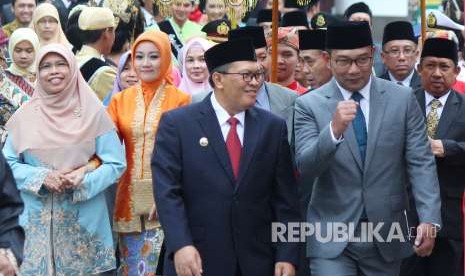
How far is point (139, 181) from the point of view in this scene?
10.1 m

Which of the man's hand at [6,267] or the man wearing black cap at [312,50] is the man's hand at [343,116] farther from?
the man wearing black cap at [312,50]

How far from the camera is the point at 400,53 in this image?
12062 millimetres

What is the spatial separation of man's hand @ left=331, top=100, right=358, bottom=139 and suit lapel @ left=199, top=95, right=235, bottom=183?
0.61 meters

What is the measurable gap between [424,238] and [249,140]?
1129 mm

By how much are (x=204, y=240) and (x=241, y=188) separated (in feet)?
1.15

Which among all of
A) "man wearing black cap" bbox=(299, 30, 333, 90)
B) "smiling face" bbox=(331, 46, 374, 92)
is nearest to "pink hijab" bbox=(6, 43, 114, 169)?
"man wearing black cap" bbox=(299, 30, 333, 90)

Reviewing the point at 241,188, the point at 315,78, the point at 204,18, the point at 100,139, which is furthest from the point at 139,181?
the point at 204,18

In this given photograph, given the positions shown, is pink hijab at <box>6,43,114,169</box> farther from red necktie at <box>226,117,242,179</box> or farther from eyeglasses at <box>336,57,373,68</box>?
eyeglasses at <box>336,57,373,68</box>

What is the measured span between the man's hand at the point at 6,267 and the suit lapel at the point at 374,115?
2478 mm

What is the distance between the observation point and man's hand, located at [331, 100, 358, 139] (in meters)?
8.14

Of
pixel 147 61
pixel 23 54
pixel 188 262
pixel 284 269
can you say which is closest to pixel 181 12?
pixel 23 54

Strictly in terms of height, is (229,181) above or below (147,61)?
below

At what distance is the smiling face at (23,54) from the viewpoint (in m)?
12.3

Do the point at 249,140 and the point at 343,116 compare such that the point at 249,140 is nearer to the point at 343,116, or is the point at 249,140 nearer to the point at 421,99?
the point at 343,116
